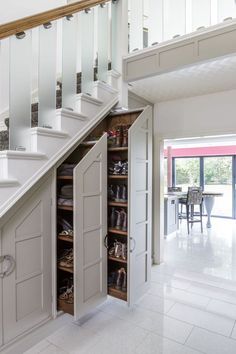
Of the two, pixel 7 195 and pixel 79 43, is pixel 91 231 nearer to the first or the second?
pixel 7 195

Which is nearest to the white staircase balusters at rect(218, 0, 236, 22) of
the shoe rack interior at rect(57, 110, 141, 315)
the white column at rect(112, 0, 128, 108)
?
the white column at rect(112, 0, 128, 108)

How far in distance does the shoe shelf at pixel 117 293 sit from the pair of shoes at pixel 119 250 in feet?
1.15

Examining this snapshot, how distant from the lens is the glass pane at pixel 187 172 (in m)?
8.75

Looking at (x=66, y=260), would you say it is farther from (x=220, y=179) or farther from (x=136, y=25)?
(x=220, y=179)

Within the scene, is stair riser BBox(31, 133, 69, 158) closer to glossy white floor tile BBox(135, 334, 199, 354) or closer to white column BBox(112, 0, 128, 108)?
white column BBox(112, 0, 128, 108)

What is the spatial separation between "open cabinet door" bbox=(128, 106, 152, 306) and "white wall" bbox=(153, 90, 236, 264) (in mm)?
1221

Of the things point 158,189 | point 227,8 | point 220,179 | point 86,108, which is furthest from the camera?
point 220,179

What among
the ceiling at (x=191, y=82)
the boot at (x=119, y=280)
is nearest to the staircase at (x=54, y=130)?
the ceiling at (x=191, y=82)

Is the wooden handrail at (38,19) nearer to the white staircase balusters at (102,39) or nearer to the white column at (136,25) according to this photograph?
the white staircase balusters at (102,39)

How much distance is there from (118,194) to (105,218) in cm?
32

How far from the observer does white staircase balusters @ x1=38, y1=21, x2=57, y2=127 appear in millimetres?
1958

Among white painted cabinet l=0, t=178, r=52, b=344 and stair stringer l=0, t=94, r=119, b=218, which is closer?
stair stringer l=0, t=94, r=119, b=218

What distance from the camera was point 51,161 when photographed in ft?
6.47

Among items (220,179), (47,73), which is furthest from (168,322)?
(220,179)
